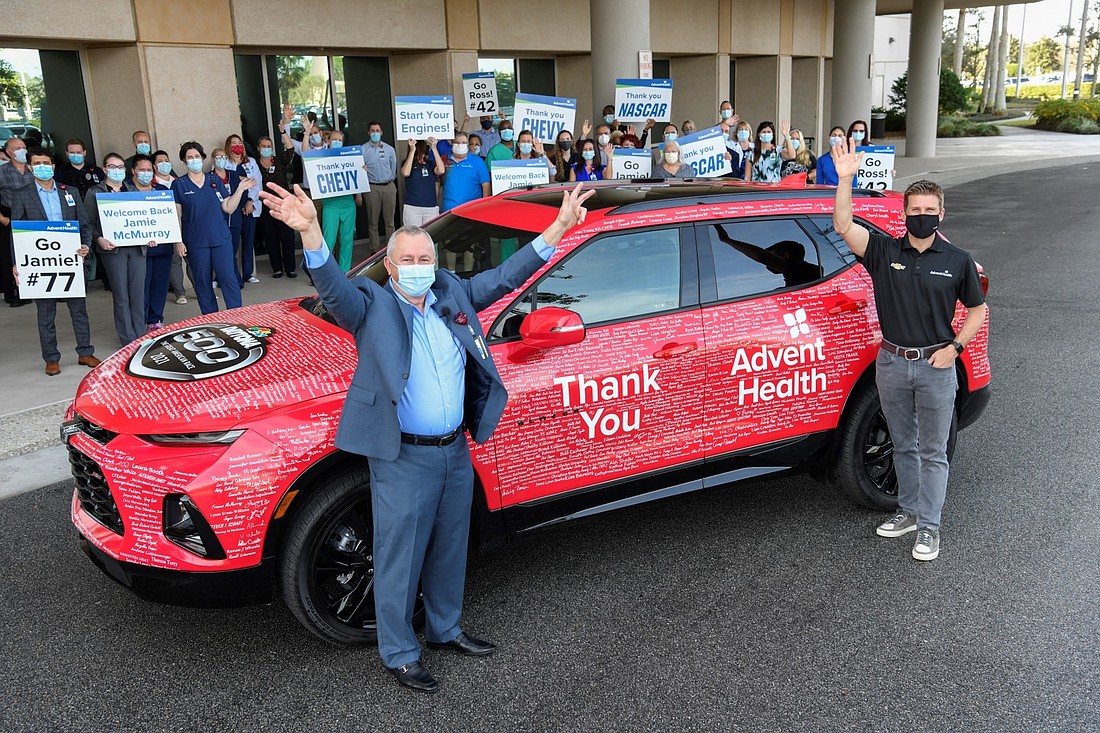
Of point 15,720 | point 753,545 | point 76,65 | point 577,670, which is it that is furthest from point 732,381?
point 76,65

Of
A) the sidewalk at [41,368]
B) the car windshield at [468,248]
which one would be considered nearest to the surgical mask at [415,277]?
the car windshield at [468,248]

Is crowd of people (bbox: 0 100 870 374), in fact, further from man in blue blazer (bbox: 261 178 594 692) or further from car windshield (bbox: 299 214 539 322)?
man in blue blazer (bbox: 261 178 594 692)

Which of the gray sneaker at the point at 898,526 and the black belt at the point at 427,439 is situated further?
the gray sneaker at the point at 898,526

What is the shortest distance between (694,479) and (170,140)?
10.1 m

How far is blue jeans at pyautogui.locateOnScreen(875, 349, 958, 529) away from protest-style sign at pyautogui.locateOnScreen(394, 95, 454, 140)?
8.47 m

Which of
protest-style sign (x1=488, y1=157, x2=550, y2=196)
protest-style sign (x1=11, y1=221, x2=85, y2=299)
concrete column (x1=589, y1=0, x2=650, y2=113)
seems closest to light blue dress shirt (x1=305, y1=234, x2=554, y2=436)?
protest-style sign (x1=11, y1=221, x2=85, y2=299)

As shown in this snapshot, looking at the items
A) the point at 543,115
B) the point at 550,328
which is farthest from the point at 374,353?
the point at 543,115

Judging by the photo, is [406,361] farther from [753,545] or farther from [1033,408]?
[1033,408]

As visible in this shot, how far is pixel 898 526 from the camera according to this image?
5.32m

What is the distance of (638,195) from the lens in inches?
207

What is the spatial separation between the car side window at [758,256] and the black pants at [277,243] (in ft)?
30.6

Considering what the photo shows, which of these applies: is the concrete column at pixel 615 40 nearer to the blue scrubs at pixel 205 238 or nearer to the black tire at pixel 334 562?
the blue scrubs at pixel 205 238

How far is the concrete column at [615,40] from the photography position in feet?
51.2

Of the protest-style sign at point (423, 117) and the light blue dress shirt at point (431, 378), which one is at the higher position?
the protest-style sign at point (423, 117)
